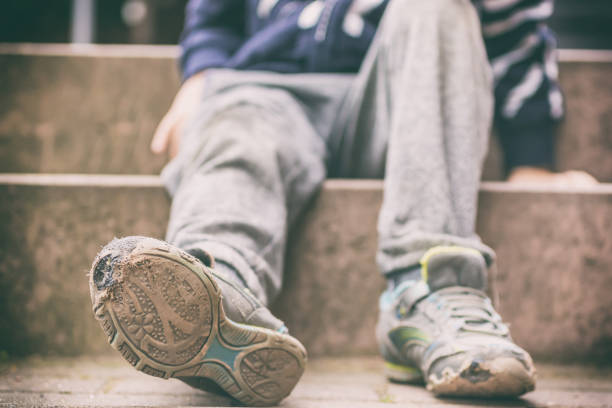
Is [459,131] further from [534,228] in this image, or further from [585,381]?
[585,381]

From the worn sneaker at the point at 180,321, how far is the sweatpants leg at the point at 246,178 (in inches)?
3.8

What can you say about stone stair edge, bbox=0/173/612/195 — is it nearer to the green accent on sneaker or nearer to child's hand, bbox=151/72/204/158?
child's hand, bbox=151/72/204/158

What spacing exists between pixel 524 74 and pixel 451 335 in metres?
0.67

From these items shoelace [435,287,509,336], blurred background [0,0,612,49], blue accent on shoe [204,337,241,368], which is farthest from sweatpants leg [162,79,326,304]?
blurred background [0,0,612,49]

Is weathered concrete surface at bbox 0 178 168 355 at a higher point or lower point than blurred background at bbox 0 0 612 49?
lower

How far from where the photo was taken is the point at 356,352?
1.04 meters

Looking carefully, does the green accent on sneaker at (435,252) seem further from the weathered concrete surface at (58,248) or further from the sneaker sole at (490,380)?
the weathered concrete surface at (58,248)

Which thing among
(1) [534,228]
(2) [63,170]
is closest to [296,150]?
(1) [534,228]

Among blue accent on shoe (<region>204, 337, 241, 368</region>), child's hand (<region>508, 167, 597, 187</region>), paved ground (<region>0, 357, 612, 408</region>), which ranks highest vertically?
child's hand (<region>508, 167, 597, 187</region>)

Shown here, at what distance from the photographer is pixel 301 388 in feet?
2.75

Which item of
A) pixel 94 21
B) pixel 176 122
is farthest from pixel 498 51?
pixel 94 21

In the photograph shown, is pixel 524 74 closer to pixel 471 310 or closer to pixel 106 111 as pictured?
pixel 471 310

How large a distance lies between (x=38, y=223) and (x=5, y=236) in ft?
0.20

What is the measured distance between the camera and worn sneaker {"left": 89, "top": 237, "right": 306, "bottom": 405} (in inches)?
22.6
